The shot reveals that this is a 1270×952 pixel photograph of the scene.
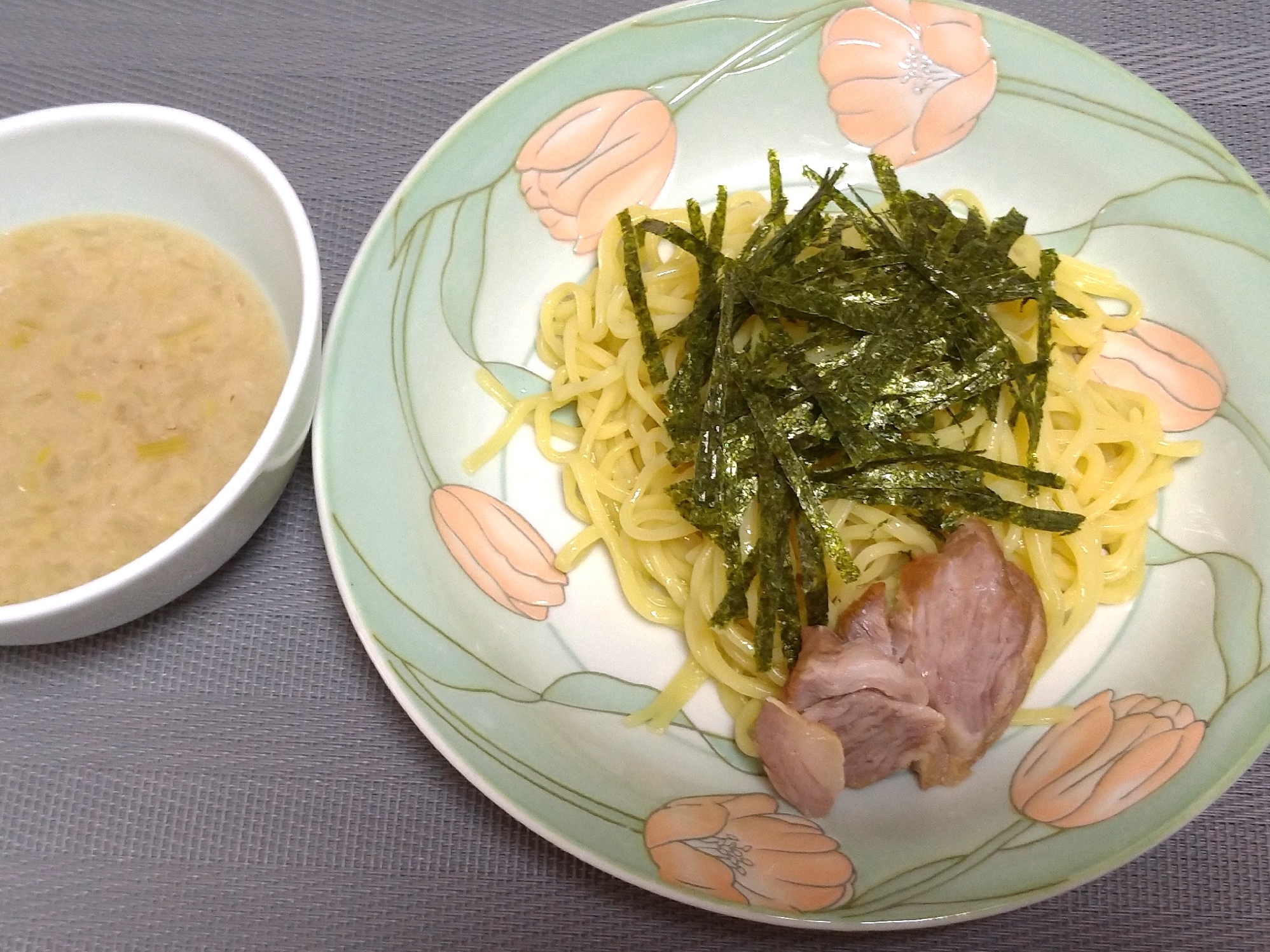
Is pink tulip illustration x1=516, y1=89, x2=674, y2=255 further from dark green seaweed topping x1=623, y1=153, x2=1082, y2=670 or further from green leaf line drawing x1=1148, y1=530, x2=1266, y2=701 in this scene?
green leaf line drawing x1=1148, y1=530, x2=1266, y2=701

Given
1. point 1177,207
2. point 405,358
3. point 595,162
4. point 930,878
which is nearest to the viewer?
point 930,878

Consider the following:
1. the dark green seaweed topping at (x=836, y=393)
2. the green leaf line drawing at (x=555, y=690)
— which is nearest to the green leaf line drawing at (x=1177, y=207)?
the dark green seaweed topping at (x=836, y=393)

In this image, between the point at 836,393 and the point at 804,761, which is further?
the point at 836,393

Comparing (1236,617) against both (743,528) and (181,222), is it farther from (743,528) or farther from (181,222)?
(181,222)

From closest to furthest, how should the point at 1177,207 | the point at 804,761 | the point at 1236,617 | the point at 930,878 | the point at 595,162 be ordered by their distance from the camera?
the point at 930,878, the point at 804,761, the point at 1236,617, the point at 1177,207, the point at 595,162

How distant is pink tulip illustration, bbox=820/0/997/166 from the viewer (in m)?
2.85

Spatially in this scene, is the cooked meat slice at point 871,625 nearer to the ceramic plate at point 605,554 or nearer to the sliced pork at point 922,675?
the sliced pork at point 922,675

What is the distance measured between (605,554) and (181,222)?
63.4 inches

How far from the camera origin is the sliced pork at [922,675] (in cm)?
224

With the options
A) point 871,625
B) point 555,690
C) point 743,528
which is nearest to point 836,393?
point 743,528

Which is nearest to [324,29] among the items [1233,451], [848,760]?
[848,760]

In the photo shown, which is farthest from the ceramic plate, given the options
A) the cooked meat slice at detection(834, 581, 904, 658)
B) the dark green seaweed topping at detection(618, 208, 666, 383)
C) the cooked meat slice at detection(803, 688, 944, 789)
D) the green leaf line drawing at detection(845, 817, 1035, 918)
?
the cooked meat slice at detection(834, 581, 904, 658)

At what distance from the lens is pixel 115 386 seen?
2.31 metres

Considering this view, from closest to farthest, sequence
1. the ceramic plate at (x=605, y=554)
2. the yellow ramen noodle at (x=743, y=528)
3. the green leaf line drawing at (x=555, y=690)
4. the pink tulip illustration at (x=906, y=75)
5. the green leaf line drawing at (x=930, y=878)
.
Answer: the green leaf line drawing at (x=930, y=878), the ceramic plate at (x=605, y=554), the green leaf line drawing at (x=555, y=690), the yellow ramen noodle at (x=743, y=528), the pink tulip illustration at (x=906, y=75)
